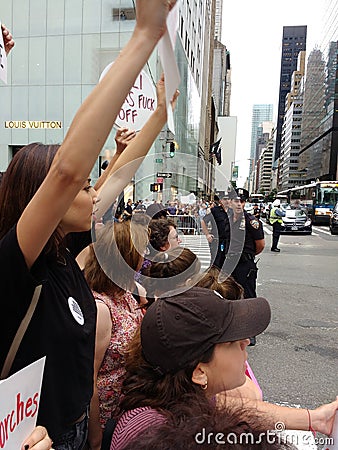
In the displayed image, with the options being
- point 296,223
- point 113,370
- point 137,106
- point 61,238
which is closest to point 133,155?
point 61,238

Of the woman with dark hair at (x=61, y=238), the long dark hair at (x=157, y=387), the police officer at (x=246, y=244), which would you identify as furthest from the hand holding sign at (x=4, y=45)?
the police officer at (x=246, y=244)

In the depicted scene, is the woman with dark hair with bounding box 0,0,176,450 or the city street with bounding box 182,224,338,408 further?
the city street with bounding box 182,224,338,408

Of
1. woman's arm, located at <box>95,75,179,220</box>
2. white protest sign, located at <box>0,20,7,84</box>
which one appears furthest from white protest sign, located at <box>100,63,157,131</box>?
woman's arm, located at <box>95,75,179,220</box>

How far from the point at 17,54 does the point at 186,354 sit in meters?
25.1

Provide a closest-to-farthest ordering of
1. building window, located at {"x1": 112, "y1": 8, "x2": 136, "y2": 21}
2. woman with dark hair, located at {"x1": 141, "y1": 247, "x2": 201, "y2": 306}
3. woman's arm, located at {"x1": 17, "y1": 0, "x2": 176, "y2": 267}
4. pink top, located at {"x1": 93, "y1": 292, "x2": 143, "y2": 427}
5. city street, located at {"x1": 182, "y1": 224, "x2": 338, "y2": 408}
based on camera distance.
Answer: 1. woman's arm, located at {"x1": 17, "y1": 0, "x2": 176, "y2": 267}
2. pink top, located at {"x1": 93, "y1": 292, "x2": 143, "y2": 427}
3. woman with dark hair, located at {"x1": 141, "y1": 247, "x2": 201, "y2": 306}
4. city street, located at {"x1": 182, "y1": 224, "x2": 338, "y2": 408}
5. building window, located at {"x1": 112, "y1": 8, "x2": 136, "y2": 21}

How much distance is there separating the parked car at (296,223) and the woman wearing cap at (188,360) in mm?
20712

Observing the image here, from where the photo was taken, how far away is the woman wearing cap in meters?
1.38

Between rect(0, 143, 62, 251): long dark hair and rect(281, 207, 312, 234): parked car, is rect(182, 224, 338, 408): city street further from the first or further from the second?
rect(281, 207, 312, 234): parked car

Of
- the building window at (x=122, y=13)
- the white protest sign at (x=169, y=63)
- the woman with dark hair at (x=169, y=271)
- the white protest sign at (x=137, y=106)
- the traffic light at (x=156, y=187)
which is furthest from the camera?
the building window at (x=122, y=13)

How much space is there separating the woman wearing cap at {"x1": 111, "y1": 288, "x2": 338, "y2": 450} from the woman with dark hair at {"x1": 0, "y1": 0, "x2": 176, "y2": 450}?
0.19m

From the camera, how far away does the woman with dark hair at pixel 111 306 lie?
191 centimetres

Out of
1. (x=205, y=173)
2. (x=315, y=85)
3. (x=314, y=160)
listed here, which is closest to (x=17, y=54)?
(x=205, y=173)

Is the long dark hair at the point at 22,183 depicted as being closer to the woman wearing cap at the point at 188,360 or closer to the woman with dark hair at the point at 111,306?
the woman wearing cap at the point at 188,360

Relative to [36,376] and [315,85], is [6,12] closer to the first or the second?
[36,376]
